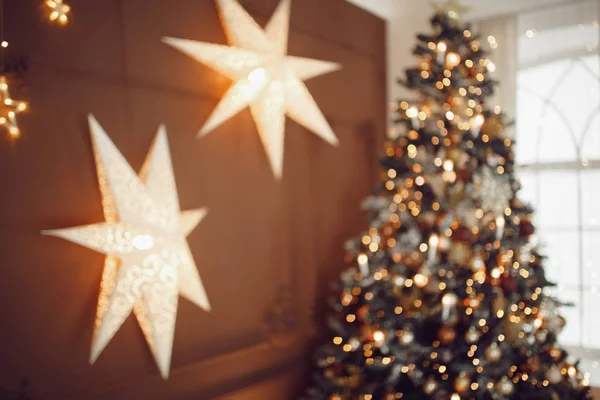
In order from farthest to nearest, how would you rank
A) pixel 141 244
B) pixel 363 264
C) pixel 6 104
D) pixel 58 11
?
Result: pixel 363 264, pixel 141 244, pixel 58 11, pixel 6 104

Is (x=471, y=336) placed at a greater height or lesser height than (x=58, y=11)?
lesser

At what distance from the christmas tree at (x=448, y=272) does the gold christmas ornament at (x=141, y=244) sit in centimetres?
84

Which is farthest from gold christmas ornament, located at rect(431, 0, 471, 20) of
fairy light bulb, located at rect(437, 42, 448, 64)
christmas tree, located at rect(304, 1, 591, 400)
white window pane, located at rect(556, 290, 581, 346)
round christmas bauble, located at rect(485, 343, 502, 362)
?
white window pane, located at rect(556, 290, 581, 346)

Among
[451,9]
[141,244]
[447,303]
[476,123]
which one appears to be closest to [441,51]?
[451,9]

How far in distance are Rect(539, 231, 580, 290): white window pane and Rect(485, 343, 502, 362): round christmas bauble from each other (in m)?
1.14

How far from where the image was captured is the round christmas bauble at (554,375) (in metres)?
2.39

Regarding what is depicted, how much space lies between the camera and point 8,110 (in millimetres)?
1640

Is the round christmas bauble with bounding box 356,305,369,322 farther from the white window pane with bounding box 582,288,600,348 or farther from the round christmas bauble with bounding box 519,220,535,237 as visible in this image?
the white window pane with bounding box 582,288,600,348

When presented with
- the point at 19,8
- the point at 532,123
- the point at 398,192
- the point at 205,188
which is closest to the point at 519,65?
the point at 532,123

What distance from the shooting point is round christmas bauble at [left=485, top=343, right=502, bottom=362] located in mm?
2299

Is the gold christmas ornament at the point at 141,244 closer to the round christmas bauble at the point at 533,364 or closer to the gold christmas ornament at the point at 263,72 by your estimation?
the gold christmas ornament at the point at 263,72

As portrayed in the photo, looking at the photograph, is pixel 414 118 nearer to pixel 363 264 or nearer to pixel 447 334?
pixel 363 264

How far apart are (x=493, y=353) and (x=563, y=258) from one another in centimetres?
129

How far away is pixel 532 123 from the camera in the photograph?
11.1 ft
